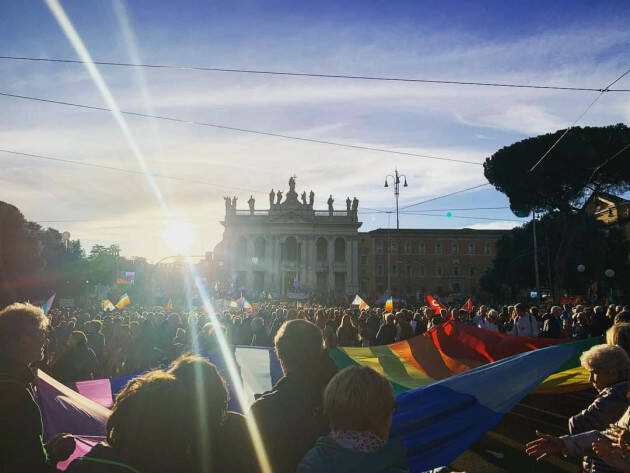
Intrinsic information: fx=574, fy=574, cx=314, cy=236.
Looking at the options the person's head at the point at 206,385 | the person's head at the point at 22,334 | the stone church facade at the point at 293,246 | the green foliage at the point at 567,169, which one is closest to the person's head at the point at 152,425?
the person's head at the point at 206,385

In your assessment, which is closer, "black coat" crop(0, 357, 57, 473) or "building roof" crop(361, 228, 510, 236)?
"black coat" crop(0, 357, 57, 473)

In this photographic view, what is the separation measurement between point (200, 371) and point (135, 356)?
9369 millimetres

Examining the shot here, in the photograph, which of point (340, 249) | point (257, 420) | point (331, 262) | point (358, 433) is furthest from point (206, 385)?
point (340, 249)

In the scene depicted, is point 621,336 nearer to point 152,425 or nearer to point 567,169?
point 152,425

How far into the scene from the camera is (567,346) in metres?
5.65

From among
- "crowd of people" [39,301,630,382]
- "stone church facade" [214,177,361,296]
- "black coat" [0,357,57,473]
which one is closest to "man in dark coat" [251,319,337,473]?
"black coat" [0,357,57,473]

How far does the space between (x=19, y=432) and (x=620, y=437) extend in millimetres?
2947

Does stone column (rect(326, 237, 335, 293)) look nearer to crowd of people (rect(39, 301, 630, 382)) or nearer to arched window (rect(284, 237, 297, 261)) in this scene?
arched window (rect(284, 237, 297, 261))

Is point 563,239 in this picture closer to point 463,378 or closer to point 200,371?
point 463,378

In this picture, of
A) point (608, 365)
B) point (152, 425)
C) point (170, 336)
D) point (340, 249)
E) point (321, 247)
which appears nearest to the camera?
point (152, 425)

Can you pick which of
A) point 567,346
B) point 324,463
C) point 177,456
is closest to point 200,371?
point 177,456

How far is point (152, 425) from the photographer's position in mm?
2371

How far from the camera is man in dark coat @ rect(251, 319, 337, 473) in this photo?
314cm

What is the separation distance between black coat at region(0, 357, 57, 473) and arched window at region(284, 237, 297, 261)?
7943 centimetres
